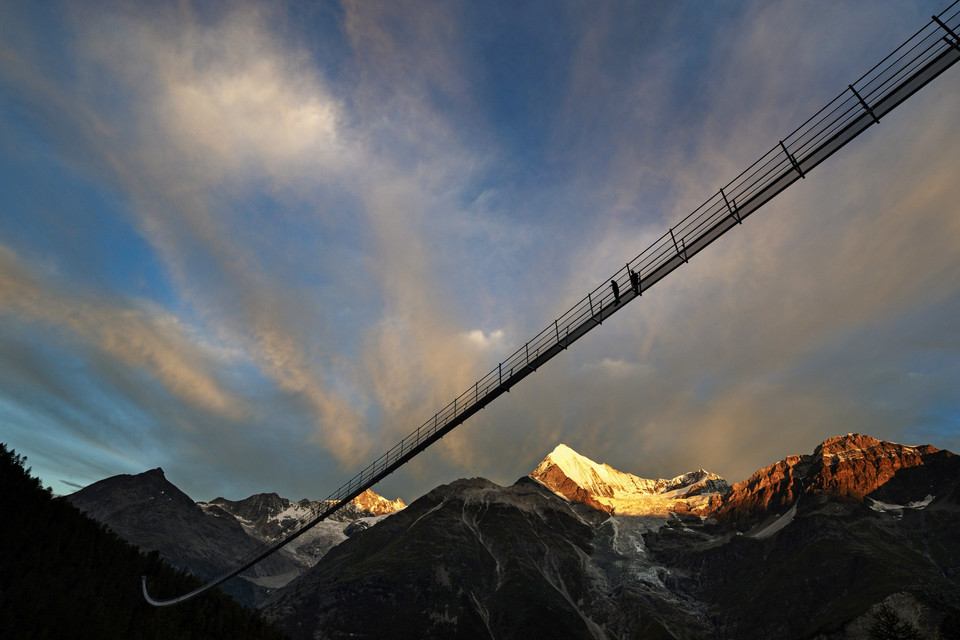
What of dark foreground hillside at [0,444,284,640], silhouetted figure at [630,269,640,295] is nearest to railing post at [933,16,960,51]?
silhouetted figure at [630,269,640,295]

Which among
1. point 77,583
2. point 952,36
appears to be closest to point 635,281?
point 952,36

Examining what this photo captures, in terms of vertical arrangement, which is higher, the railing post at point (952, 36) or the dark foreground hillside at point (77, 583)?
the railing post at point (952, 36)

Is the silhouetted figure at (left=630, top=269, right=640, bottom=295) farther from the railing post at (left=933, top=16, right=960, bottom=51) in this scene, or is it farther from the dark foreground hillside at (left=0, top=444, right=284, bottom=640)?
the dark foreground hillside at (left=0, top=444, right=284, bottom=640)

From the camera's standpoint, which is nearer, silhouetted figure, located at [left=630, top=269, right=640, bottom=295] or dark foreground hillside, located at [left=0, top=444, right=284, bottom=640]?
dark foreground hillside, located at [left=0, top=444, right=284, bottom=640]

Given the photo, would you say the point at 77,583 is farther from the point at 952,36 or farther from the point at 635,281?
the point at 952,36

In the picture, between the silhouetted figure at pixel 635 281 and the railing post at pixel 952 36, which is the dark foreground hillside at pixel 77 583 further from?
the railing post at pixel 952 36

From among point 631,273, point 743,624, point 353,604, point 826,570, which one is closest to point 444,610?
point 353,604

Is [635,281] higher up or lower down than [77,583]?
higher up

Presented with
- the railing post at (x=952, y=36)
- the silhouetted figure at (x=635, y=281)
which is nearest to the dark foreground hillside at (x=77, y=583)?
the silhouetted figure at (x=635, y=281)
